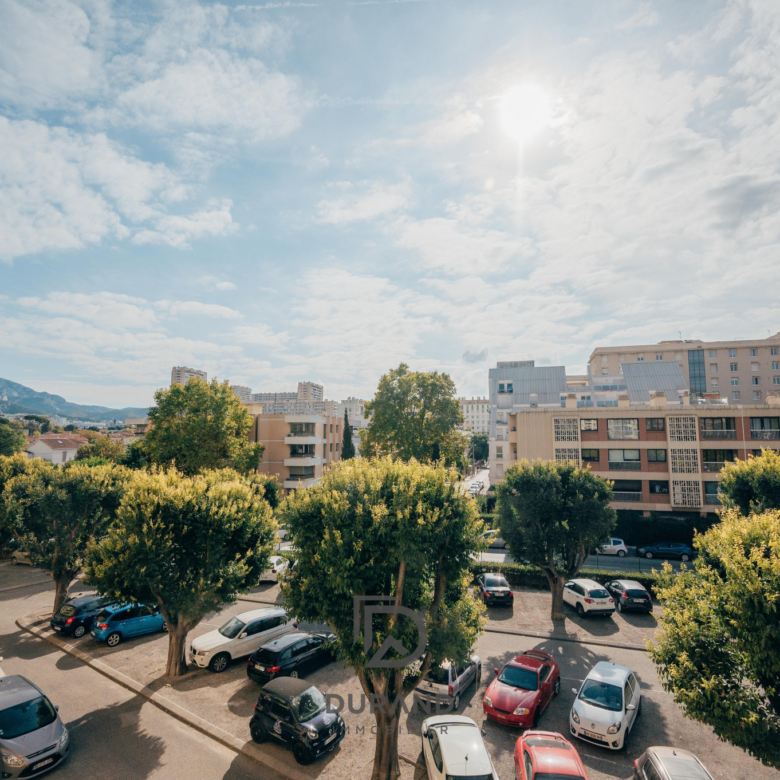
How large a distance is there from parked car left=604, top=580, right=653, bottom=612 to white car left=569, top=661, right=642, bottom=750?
10.1m

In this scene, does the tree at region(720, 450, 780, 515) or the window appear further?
the window

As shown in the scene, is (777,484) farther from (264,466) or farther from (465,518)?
(264,466)

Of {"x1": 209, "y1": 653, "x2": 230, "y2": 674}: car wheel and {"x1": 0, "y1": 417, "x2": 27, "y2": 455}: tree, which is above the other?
{"x1": 0, "y1": 417, "x2": 27, "y2": 455}: tree

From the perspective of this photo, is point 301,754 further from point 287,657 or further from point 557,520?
point 557,520

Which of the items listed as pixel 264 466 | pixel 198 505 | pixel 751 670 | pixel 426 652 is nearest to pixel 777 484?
pixel 751 670

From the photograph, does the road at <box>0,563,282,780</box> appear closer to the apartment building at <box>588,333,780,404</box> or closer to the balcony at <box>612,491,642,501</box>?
the balcony at <box>612,491,642,501</box>

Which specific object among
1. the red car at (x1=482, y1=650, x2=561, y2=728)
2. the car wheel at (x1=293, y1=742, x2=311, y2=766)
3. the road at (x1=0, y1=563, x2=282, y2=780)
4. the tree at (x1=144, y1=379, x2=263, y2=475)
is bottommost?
the road at (x1=0, y1=563, x2=282, y2=780)

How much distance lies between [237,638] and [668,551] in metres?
32.8

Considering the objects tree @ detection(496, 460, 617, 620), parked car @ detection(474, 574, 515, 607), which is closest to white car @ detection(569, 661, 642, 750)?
tree @ detection(496, 460, 617, 620)

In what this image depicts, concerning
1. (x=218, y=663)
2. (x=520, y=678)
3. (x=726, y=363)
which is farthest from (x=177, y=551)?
(x=726, y=363)

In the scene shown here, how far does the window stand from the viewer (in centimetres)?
3916

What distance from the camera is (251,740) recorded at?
12.6 meters

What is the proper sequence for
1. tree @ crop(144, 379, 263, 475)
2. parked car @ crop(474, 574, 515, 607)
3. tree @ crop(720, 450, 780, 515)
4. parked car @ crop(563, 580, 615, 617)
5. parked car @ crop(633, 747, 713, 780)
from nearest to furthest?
parked car @ crop(633, 747, 713, 780) → tree @ crop(720, 450, 780, 515) → parked car @ crop(563, 580, 615, 617) → parked car @ crop(474, 574, 515, 607) → tree @ crop(144, 379, 263, 475)

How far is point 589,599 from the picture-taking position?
888 inches
